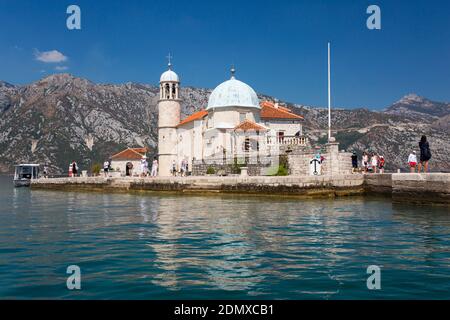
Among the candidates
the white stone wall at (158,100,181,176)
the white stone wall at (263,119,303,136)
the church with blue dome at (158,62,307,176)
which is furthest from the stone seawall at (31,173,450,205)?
the white stone wall at (263,119,303,136)

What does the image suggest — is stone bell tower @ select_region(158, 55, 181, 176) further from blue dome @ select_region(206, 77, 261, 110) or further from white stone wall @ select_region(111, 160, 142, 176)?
white stone wall @ select_region(111, 160, 142, 176)

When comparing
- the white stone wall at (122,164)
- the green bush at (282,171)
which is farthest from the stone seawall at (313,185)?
the white stone wall at (122,164)

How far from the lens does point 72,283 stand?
25.3ft

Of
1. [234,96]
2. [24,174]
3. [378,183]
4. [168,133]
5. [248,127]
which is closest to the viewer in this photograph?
[378,183]

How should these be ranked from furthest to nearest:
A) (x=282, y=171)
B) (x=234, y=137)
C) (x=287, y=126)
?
(x=287, y=126)
(x=234, y=137)
(x=282, y=171)

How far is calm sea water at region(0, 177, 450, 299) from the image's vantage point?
735 centimetres

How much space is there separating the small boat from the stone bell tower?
53.4ft

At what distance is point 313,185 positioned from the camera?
27125mm

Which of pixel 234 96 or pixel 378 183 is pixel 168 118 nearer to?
pixel 234 96

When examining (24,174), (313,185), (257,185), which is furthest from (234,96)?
(24,174)

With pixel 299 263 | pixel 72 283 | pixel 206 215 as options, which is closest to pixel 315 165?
pixel 206 215

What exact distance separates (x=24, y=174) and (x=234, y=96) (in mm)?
29816

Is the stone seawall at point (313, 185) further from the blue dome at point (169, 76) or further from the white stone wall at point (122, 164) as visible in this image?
the white stone wall at point (122, 164)
